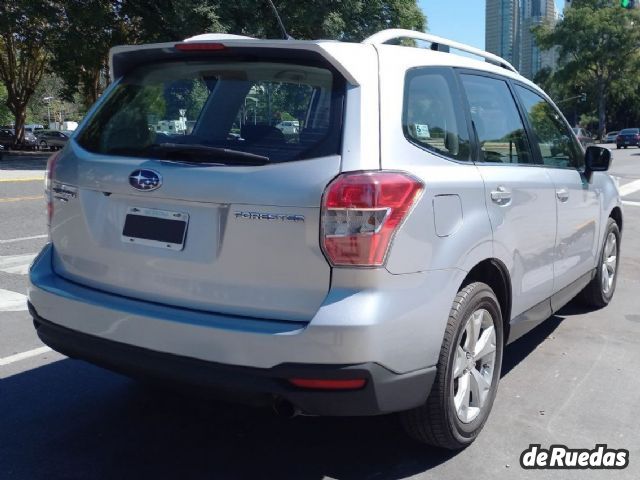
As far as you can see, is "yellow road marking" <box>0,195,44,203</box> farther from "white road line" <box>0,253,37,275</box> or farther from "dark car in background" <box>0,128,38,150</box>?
"dark car in background" <box>0,128,38,150</box>

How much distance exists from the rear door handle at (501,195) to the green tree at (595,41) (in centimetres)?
7364

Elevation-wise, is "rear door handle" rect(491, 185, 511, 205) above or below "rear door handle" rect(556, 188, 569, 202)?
above

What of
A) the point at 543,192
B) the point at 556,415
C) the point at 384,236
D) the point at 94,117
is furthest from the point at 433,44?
the point at 556,415

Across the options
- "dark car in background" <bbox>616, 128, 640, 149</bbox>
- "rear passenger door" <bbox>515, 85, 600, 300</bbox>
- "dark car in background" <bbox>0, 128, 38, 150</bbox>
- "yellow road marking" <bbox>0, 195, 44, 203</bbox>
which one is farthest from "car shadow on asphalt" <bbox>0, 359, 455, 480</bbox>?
"dark car in background" <bbox>616, 128, 640, 149</bbox>

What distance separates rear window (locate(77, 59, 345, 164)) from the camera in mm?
2861

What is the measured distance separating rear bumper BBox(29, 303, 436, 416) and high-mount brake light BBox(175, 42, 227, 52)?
135 cm

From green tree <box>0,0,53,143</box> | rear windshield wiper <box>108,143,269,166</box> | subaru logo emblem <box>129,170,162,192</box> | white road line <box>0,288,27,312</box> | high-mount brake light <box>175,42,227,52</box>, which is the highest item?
green tree <box>0,0,53,143</box>

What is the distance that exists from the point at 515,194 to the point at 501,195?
0.73ft

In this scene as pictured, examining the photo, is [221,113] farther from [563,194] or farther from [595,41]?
[595,41]

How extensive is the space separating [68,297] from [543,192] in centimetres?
268

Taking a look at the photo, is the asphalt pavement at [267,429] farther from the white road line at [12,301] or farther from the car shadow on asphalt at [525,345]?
the white road line at [12,301]

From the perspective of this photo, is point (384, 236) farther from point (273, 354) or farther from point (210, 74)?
point (210, 74)

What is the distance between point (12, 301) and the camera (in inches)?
233

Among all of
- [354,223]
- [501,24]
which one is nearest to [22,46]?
[354,223]
